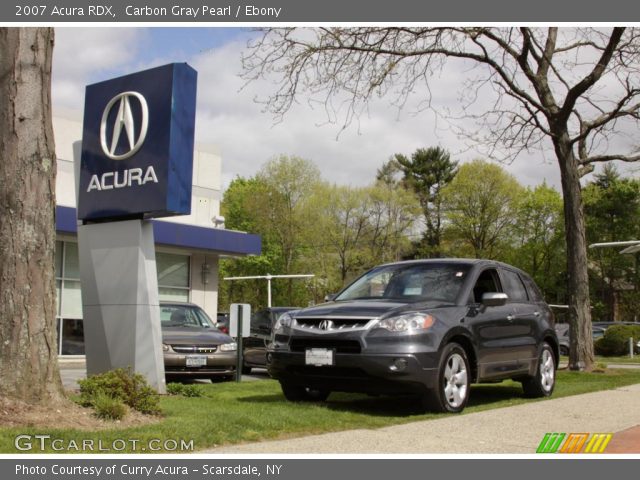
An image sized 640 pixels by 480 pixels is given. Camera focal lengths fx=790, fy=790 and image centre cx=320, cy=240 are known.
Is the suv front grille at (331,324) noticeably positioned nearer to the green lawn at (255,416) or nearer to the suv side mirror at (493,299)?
the green lawn at (255,416)

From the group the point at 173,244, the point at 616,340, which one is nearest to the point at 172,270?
the point at 173,244

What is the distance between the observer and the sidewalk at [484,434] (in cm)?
617

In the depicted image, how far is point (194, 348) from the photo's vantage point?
13.2 metres

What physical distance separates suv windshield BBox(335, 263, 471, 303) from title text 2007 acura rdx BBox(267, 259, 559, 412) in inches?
0.5

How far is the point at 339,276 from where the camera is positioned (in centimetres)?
5831

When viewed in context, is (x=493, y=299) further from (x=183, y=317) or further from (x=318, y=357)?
(x=183, y=317)

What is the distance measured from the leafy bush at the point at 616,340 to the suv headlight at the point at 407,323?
94.7 ft

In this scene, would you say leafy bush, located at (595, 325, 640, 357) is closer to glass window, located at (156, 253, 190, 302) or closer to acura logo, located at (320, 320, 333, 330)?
glass window, located at (156, 253, 190, 302)

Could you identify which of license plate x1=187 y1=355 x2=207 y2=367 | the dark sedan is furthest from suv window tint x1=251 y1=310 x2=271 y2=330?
license plate x1=187 y1=355 x2=207 y2=367

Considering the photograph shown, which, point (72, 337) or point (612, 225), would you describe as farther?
point (612, 225)

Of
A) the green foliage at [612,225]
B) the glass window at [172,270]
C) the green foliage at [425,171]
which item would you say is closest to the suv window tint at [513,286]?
the glass window at [172,270]

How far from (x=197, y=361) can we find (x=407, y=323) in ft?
19.0

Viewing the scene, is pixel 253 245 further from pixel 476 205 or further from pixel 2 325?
pixel 476 205

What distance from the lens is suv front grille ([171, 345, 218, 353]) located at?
12969mm
